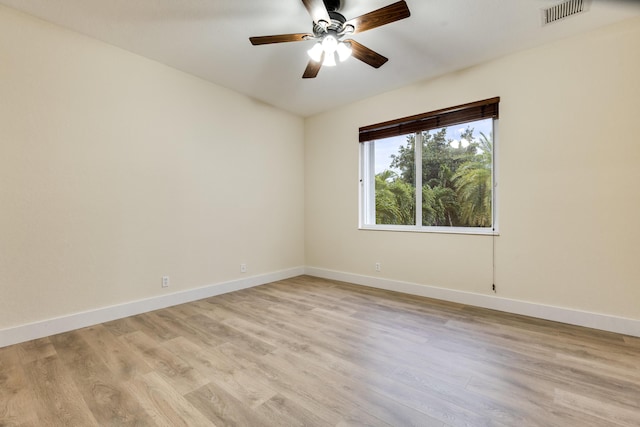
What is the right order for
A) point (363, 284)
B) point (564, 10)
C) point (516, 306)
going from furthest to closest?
point (363, 284)
point (516, 306)
point (564, 10)

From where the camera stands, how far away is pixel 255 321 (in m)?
2.80

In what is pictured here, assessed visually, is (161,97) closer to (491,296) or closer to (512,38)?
(512,38)

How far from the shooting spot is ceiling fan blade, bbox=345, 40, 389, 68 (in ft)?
7.63

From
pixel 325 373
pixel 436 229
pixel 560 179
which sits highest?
pixel 560 179

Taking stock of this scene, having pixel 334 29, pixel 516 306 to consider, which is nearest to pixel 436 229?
pixel 516 306

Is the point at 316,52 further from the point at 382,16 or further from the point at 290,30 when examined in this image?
the point at 382,16

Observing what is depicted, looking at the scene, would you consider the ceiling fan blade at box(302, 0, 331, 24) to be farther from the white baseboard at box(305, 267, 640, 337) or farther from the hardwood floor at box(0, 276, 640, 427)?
the white baseboard at box(305, 267, 640, 337)

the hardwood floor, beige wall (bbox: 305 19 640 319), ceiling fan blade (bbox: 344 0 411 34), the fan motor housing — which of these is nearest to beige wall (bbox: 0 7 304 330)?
the hardwood floor

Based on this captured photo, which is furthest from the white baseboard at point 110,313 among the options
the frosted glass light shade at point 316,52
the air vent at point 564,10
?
the air vent at point 564,10

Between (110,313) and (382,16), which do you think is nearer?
(382,16)

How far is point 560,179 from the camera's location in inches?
108

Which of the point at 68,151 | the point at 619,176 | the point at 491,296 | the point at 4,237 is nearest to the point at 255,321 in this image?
the point at 4,237

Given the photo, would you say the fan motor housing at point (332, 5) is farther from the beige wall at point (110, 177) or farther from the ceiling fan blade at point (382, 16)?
the beige wall at point (110, 177)

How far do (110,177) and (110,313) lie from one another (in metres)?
1.34
